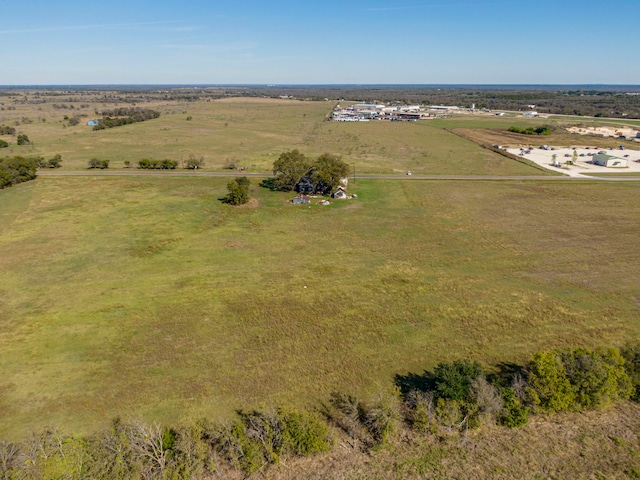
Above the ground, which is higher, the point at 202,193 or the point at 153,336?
the point at 202,193

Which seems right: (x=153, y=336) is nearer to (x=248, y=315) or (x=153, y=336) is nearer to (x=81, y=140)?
(x=248, y=315)

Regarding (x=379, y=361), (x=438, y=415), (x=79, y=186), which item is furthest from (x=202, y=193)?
(x=438, y=415)

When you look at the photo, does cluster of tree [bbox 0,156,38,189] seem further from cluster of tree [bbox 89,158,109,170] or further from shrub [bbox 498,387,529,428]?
shrub [bbox 498,387,529,428]

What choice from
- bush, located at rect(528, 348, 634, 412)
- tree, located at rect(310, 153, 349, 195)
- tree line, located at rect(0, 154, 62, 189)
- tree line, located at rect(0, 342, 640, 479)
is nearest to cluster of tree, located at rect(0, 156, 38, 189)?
tree line, located at rect(0, 154, 62, 189)

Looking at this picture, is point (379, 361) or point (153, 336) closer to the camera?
point (379, 361)

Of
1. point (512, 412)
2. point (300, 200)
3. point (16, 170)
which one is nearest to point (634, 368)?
point (512, 412)

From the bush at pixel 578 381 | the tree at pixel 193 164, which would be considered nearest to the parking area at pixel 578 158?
the bush at pixel 578 381
